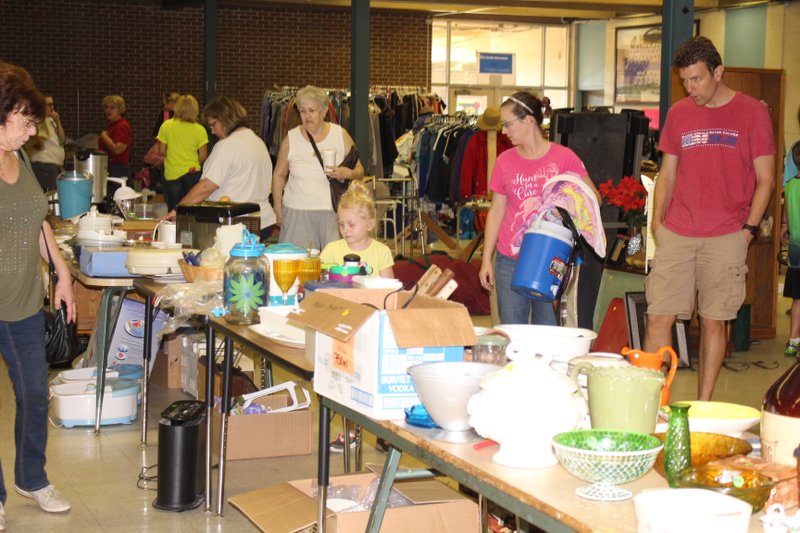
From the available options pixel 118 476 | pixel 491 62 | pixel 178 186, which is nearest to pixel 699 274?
pixel 118 476

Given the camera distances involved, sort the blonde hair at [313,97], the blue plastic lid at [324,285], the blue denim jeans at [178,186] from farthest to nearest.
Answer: the blue denim jeans at [178,186]
the blonde hair at [313,97]
the blue plastic lid at [324,285]

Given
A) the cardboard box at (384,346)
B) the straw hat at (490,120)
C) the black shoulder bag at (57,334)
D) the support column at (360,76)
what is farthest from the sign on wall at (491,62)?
the cardboard box at (384,346)

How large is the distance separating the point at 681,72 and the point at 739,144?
1.23ft

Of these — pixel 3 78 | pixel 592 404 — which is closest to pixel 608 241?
pixel 3 78

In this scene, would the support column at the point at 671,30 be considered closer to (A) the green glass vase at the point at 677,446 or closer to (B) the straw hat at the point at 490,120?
(B) the straw hat at the point at 490,120

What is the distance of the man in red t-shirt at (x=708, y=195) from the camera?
14.1 ft

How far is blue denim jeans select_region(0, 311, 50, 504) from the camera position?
3.51m

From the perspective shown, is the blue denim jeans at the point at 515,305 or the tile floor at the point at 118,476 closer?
the tile floor at the point at 118,476

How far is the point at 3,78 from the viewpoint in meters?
3.31

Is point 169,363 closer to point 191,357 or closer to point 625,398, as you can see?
point 191,357

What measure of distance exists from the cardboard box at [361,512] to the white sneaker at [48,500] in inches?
30.9

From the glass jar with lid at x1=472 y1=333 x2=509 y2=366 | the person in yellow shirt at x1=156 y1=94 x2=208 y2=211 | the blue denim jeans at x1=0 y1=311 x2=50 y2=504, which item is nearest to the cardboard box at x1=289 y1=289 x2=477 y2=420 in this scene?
the glass jar with lid at x1=472 y1=333 x2=509 y2=366

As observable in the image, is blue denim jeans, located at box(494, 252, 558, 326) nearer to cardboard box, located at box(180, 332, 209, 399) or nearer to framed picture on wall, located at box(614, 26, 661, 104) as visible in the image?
cardboard box, located at box(180, 332, 209, 399)

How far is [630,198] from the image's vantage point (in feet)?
20.6
